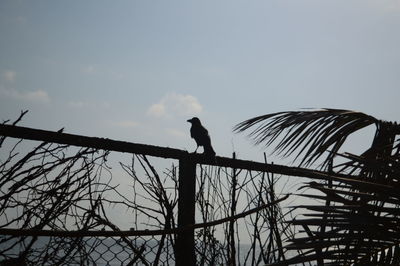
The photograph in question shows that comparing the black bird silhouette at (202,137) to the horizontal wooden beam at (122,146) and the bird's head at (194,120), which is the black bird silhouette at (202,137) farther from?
the horizontal wooden beam at (122,146)

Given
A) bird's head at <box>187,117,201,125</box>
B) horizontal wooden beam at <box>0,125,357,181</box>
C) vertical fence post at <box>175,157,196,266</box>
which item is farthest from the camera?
bird's head at <box>187,117,201,125</box>

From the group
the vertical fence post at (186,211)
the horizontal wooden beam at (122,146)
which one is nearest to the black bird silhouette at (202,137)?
the horizontal wooden beam at (122,146)

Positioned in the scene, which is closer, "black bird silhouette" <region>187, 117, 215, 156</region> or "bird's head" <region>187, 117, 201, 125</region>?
"black bird silhouette" <region>187, 117, 215, 156</region>

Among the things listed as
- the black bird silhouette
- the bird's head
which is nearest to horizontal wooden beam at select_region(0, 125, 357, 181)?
the black bird silhouette

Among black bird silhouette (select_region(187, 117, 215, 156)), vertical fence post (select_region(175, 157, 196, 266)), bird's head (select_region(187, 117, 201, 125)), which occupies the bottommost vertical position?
vertical fence post (select_region(175, 157, 196, 266))

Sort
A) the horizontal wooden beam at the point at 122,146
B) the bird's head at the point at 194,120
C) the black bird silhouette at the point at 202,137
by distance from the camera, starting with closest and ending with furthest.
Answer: the horizontal wooden beam at the point at 122,146 < the black bird silhouette at the point at 202,137 < the bird's head at the point at 194,120

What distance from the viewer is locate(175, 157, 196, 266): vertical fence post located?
1851mm

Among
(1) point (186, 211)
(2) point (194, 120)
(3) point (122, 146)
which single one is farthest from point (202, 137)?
(3) point (122, 146)

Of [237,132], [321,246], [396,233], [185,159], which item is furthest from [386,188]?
[237,132]

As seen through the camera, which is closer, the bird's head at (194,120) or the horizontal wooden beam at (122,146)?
the horizontal wooden beam at (122,146)

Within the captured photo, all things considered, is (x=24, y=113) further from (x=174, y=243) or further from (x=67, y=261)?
(x=174, y=243)

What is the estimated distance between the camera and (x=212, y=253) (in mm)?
2402

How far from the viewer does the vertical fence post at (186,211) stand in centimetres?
185

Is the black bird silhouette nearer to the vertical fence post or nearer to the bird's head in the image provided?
the bird's head
